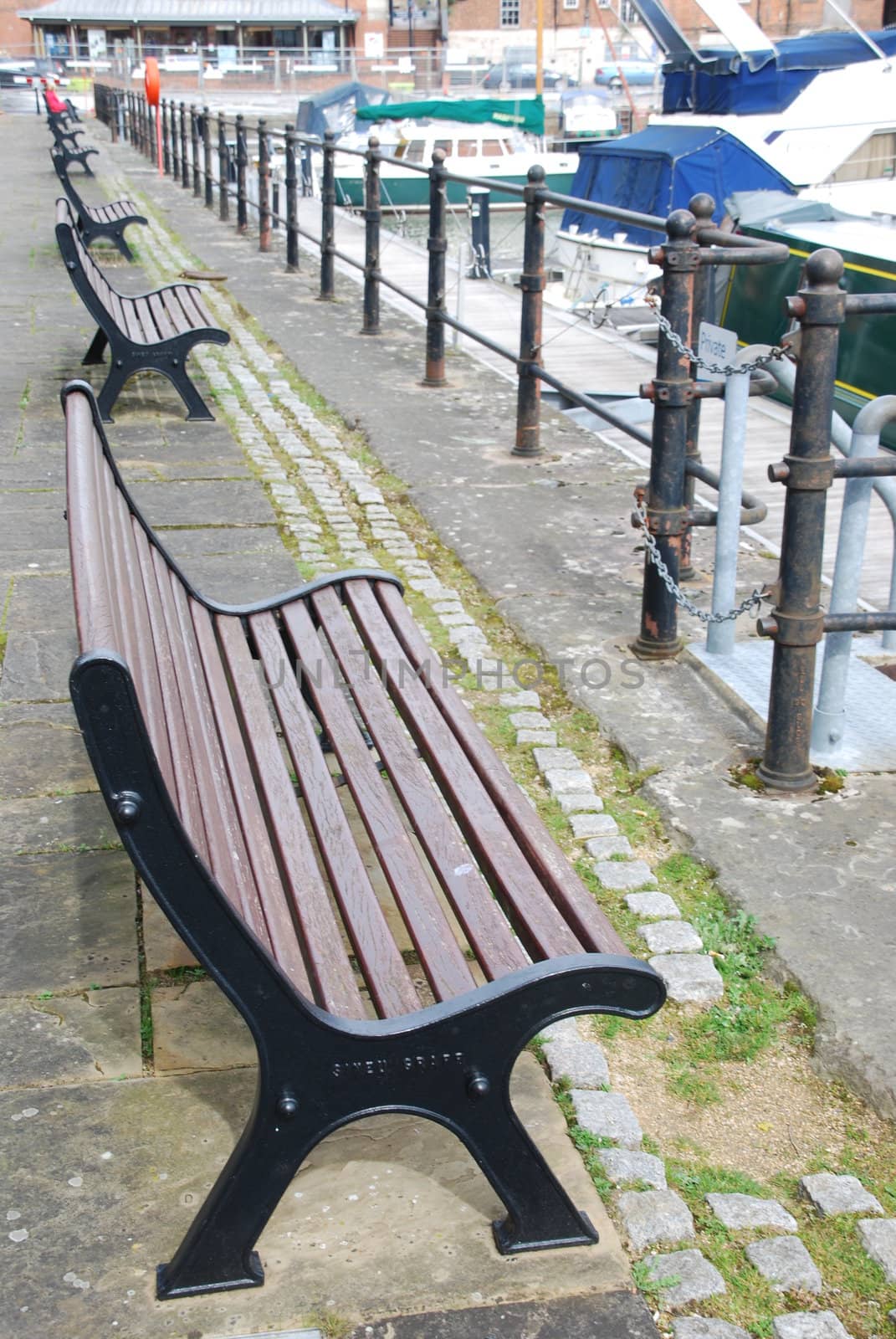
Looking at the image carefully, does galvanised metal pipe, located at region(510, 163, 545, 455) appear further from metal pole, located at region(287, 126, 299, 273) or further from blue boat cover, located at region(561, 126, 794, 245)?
blue boat cover, located at region(561, 126, 794, 245)

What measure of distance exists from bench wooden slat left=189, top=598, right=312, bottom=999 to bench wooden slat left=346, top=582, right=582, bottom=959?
33cm

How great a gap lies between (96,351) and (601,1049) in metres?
6.33

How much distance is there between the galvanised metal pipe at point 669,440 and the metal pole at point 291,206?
335 inches

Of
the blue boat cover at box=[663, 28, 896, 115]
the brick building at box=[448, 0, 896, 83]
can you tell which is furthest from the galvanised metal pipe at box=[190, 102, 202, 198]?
the brick building at box=[448, 0, 896, 83]

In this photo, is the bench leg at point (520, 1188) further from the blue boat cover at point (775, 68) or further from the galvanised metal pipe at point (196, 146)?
the galvanised metal pipe at point (196, 146)

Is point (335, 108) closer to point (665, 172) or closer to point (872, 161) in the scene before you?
point (665, 172)

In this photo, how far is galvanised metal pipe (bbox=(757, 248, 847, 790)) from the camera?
3092mm

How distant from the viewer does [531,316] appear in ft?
20.3

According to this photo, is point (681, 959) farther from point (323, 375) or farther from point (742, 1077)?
point (323, 375)

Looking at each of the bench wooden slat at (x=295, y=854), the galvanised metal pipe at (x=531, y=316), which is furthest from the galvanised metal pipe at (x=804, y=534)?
the galvanised metal pipe at (x=531, y=316)

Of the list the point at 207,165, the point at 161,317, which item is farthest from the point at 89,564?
the point at 207,165

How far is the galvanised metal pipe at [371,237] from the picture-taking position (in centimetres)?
913

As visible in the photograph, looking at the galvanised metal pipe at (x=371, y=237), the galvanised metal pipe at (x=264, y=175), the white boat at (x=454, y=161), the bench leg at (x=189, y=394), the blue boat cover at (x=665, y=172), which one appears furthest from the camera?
the white boat at (x=454, y=161)

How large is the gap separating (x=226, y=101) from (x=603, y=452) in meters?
57.2
